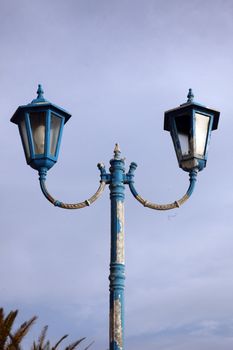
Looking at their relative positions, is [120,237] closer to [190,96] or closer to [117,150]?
[117,150]

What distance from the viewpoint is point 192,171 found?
7949 millimetres

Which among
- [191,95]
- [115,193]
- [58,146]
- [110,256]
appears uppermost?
[191,95]

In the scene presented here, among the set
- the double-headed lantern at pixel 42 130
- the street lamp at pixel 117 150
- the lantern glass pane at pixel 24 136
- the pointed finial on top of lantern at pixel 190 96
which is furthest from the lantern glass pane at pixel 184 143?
the lantern glass pane at pixel 24 136

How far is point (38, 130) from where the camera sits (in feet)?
25.1

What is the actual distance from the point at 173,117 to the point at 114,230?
1.50m

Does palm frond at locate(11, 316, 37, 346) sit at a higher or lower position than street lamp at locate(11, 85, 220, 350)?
higher

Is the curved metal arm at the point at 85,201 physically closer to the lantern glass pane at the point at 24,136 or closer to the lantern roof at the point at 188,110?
the lantern glass pane at the point at 24,136

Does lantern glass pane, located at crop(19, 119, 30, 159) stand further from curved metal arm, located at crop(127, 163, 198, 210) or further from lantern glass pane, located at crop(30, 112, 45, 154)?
curved metal arm, located at crop(127, 163, 198, 210)

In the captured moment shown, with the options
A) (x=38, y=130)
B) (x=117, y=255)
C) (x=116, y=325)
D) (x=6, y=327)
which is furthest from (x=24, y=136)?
(x=6, y=327)

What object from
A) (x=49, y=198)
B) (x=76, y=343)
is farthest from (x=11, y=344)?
(x=49, y=198)

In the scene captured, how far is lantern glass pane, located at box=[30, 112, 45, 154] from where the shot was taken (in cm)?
764

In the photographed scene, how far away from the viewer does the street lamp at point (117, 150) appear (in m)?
7.11

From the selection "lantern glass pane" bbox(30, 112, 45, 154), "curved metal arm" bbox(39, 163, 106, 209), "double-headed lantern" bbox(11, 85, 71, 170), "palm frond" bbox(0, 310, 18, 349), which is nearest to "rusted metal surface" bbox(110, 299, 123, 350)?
"curved metal arm" bbox(39, 163, 106, 209)

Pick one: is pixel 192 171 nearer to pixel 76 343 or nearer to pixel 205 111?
pixel 205 111
